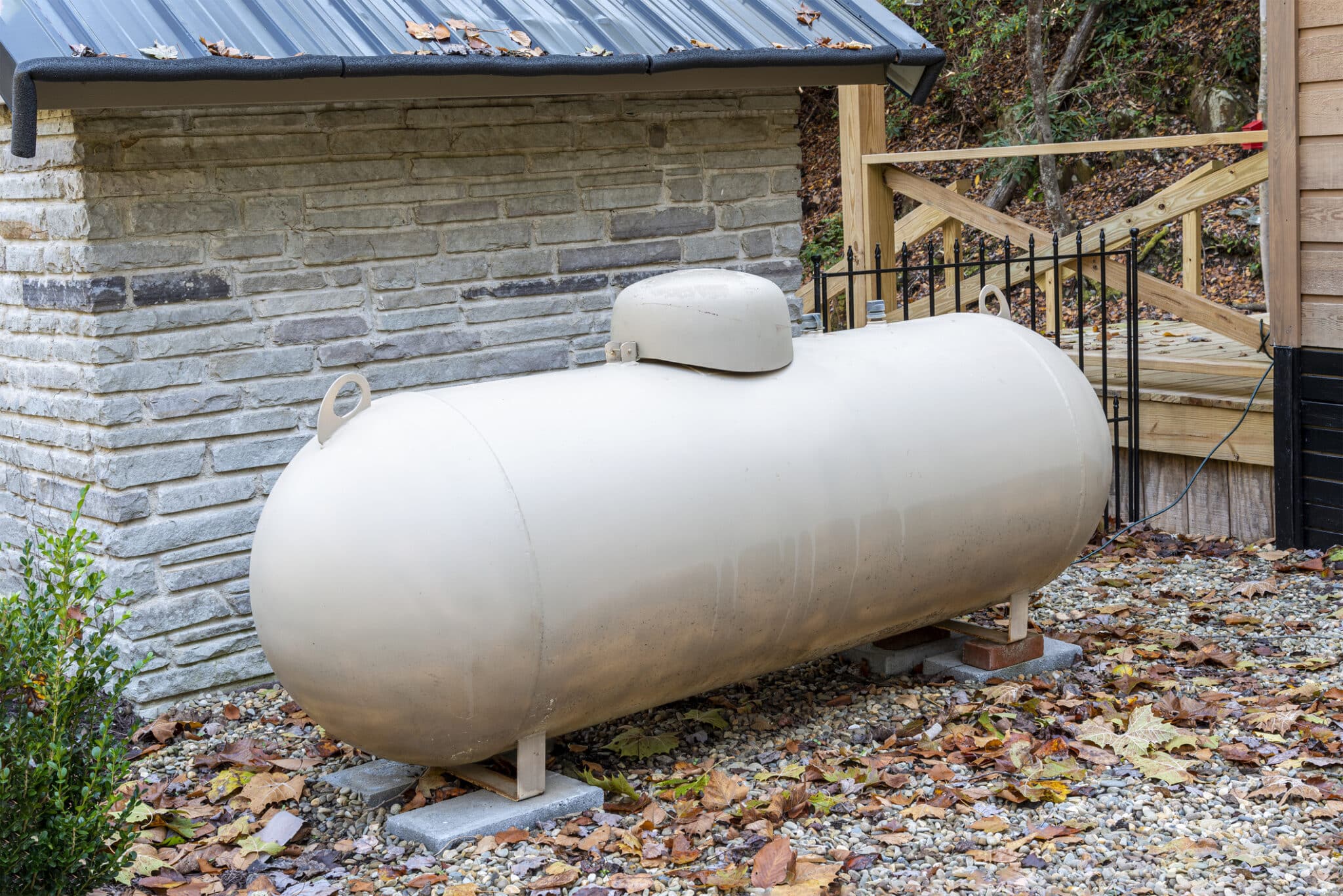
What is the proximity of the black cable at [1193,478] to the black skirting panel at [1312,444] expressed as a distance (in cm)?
15

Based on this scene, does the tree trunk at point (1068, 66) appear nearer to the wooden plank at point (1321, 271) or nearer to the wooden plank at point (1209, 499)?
the wooden plank at point (1209, 499)

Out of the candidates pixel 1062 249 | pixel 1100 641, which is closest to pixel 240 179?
pixel 1100 641

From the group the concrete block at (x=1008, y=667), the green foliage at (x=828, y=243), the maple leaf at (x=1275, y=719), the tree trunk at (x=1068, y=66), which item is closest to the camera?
the maple leaf at (x=1275, y=719)

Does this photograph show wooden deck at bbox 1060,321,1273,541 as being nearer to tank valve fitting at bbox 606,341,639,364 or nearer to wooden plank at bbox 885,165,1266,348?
wooden plank at bbox 885,165,1266,348

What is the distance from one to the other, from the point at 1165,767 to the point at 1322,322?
2817 millimetres

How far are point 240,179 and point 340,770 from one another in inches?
79.9

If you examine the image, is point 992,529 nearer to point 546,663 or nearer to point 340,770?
point 546,663

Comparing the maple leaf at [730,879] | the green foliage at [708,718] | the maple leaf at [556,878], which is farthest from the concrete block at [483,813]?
the green foliage at [708,718]

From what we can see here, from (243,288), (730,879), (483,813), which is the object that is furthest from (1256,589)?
(243,288)

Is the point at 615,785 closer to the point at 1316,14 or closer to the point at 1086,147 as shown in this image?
the point at 1086,147

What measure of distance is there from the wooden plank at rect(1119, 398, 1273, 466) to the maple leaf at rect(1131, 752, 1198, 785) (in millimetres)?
2824

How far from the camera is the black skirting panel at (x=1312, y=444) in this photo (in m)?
5.90

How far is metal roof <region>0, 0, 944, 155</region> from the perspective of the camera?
4020mm

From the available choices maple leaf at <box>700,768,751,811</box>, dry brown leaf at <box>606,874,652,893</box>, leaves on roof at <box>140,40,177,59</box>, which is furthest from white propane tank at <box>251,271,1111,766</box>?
leaves on roof at <box>140,40,177,59</box>
